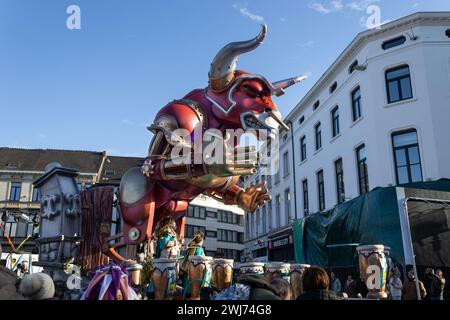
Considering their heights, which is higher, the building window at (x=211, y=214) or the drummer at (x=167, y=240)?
the building window at (x=211, y=214)

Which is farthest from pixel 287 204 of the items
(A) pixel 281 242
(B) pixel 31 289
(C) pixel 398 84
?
(B) pixel 31 289

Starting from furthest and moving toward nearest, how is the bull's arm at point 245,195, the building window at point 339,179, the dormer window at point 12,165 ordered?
the dormer window at point 12,165 → the building window at point 339,179 → the bull's arm at point 245,195

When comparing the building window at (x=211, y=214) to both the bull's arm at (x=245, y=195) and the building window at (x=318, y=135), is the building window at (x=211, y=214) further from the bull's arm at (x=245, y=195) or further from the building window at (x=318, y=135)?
the bull's arm at (x=245, y=195)

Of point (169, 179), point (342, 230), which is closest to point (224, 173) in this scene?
point (169, 179)

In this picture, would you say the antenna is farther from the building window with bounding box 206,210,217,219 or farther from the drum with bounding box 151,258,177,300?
the building window with bounding box 206,210,217,219

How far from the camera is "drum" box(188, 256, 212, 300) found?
5078mm

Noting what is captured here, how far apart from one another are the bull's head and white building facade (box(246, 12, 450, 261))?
33.2ft

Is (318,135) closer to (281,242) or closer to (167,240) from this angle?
(281,242)

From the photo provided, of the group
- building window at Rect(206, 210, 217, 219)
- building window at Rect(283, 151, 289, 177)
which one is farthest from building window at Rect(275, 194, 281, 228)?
building window at Rect(206, 210, 217, 219)

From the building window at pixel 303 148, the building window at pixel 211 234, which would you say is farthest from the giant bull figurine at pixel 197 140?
the building window at pixel 211 234

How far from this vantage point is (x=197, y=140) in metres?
6.41

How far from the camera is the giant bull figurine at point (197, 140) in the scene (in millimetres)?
6191
